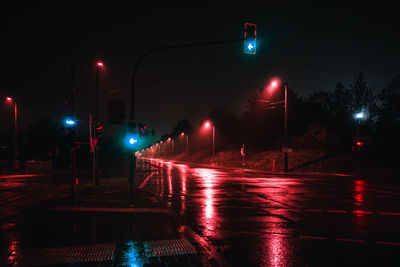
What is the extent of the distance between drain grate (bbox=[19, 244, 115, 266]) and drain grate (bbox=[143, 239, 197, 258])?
78 cm

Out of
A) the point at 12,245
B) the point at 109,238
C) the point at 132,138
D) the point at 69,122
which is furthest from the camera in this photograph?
the point at 69,122

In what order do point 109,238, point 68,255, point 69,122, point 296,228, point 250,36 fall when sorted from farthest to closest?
1. point 69,122
2. point 250,36
3. point 296,228
4. point 109,238
5. point 68,255

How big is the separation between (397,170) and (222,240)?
93.6 feet

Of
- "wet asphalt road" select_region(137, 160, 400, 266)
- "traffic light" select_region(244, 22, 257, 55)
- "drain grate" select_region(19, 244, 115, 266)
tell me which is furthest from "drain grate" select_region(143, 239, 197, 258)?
"traffic light" select_region(244, 22, 257, 55)

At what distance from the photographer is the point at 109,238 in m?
7.27

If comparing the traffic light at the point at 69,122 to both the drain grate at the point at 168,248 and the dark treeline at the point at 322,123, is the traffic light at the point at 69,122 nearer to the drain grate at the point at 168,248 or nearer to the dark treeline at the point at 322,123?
the drain grate at the point at 168,248

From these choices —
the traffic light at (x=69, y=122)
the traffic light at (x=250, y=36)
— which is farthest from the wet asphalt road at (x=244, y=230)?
the traffic light at (x=250, y=36)

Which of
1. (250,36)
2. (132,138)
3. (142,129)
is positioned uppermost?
(250,36)

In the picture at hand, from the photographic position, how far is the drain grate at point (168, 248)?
20.2ft

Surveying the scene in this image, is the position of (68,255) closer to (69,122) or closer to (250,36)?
(250,36)

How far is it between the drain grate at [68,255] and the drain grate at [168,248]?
777mm

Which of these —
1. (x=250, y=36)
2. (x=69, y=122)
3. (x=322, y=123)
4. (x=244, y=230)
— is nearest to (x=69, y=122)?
(x=69, y=122)

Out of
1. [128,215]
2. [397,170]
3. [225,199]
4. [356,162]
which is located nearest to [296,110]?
[356,162]

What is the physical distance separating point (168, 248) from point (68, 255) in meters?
2.03
